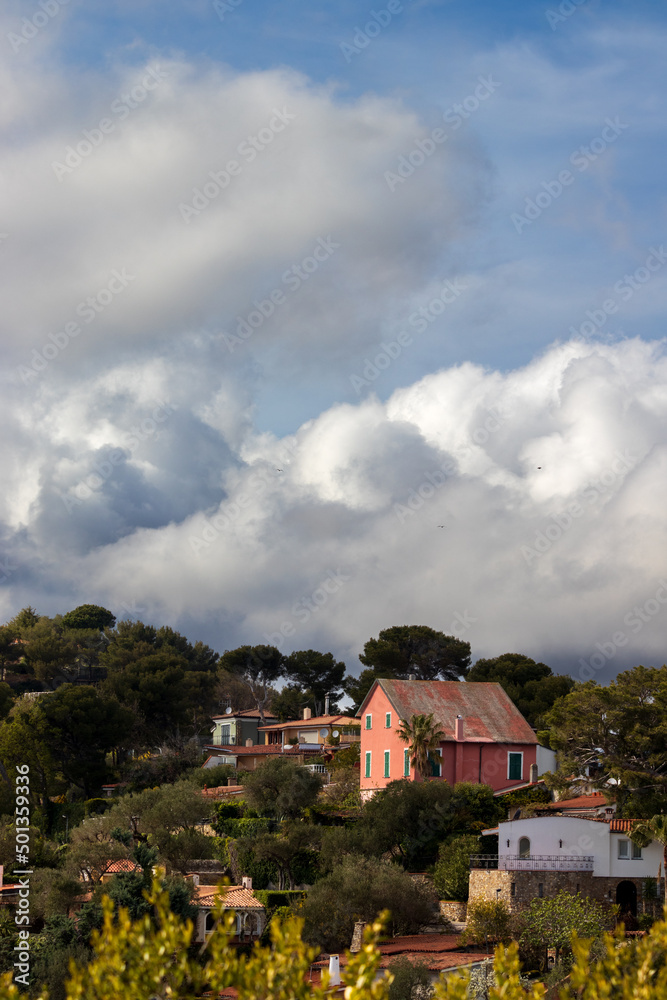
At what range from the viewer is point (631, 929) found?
1725 inches

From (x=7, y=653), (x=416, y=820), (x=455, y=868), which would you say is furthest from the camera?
(x=7, y=653)

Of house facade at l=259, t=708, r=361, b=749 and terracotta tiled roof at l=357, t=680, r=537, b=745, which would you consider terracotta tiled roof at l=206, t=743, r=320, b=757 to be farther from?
terracotta tiled roof at l=357, t=680, r=537, b=745

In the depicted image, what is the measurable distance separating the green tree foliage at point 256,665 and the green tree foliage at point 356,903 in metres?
62.8

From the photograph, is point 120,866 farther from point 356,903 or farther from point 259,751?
point 259,751

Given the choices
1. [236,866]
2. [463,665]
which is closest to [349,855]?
[236,866]

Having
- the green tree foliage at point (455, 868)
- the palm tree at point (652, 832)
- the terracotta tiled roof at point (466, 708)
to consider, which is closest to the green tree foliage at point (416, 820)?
the green tree foliage at point (455, 868)

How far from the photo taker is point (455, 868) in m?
48.4

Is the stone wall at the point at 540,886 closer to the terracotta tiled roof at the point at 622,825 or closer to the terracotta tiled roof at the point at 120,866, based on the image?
the terracotta tiled roof at the point at 622,825

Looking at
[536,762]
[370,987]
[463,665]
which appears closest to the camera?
[370,987]

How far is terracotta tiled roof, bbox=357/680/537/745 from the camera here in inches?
2378

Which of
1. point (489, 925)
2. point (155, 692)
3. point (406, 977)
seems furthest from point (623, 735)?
point (155, 692)

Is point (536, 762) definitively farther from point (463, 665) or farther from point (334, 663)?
point (334, 663)

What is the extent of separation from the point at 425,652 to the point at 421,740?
39.9 metres

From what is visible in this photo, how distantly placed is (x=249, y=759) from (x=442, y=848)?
98.6ft
